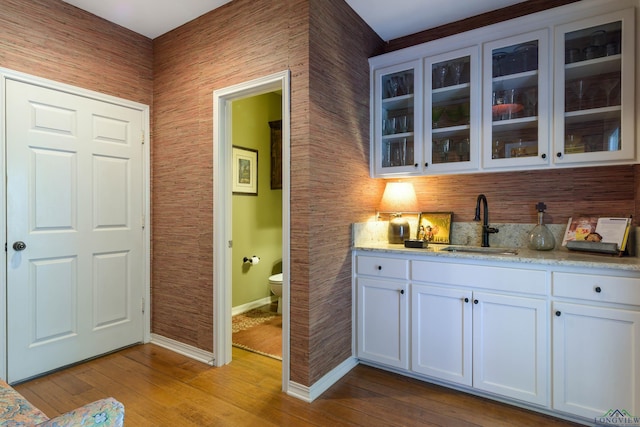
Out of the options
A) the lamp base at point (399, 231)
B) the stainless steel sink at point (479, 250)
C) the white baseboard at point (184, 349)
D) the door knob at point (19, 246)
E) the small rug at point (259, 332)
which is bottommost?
the small rug at point (259, 332)

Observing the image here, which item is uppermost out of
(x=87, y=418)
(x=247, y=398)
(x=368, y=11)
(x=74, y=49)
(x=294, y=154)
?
(x=368, y=11)

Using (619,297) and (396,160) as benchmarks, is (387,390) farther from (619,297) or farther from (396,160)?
(396,160)

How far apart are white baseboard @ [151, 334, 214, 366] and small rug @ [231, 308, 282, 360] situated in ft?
1.11

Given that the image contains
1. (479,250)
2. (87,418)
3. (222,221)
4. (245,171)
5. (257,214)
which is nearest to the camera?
(87,418)

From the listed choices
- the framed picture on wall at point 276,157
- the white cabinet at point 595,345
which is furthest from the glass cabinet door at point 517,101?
the framed picture on wall at point 276,157

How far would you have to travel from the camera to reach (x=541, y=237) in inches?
87.6

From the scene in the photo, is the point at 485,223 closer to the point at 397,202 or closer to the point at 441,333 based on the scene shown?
the point at 397,202

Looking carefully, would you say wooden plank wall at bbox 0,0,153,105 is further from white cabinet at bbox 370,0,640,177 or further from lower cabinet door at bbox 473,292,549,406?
lower cabinet door at bbox 473,292,549,406

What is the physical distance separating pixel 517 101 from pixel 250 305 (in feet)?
10.8

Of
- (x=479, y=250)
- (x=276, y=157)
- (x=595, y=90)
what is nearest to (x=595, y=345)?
(x=479, y=250)

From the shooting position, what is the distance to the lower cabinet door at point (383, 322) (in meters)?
2.31

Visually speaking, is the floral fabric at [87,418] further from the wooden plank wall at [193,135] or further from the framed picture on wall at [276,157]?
the framed picture on wall at [276,157]

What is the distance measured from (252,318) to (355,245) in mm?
1708

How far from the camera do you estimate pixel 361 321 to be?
8.16 ft
